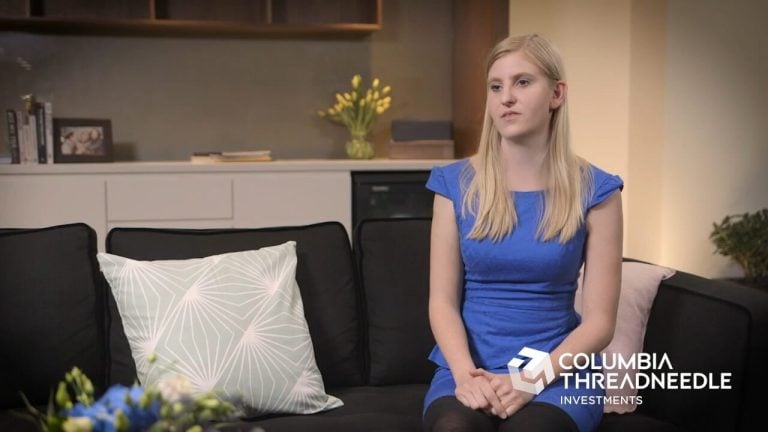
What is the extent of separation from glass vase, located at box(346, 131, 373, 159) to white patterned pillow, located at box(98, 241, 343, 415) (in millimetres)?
2605

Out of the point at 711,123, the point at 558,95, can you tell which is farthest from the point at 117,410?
the point at 711,123

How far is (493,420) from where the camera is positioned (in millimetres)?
1830

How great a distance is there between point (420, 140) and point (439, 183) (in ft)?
8.46

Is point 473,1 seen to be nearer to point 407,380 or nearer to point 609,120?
point 609,120

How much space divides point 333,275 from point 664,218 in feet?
9.34

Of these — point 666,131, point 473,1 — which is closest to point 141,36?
point 473,1

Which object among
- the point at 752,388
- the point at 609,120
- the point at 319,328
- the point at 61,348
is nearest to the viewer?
the point at 752,388

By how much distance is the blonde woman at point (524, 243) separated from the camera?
Answer: 6.42ft

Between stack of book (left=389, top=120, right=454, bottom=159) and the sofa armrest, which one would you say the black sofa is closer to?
the sofa armrest

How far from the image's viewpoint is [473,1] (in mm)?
4695

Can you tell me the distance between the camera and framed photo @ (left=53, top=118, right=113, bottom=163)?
4.26 m

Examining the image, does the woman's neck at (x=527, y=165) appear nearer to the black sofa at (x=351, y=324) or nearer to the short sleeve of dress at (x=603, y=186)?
the short sleeve of dress at (x=603, y=186)

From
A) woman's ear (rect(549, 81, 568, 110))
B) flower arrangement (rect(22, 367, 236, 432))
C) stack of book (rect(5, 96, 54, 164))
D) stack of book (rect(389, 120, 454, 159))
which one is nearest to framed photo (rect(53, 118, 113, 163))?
stack of book (rect(5, 96, 54, 164))

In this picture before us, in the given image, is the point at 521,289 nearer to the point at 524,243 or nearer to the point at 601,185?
the point at 524,243
